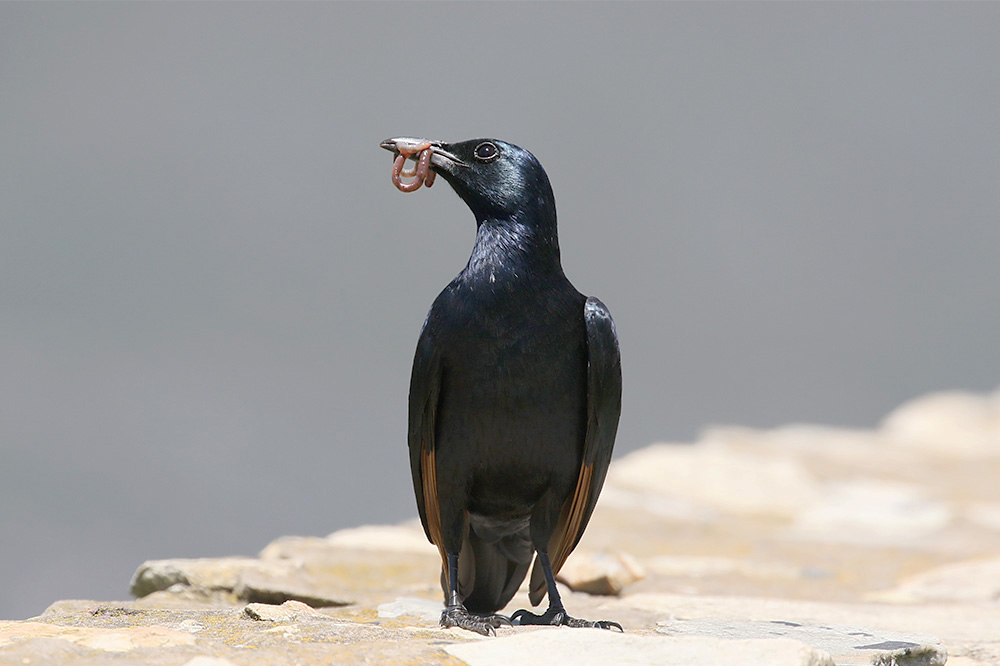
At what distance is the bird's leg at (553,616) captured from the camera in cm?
331

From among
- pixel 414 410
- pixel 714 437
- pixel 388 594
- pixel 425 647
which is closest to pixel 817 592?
pixel 388 594

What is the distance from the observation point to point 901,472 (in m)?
11.8

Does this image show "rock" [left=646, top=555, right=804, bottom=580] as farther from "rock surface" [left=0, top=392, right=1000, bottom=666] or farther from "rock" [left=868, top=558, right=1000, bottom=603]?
"rock" [left=868, top=558, right=1000, bottom=603]

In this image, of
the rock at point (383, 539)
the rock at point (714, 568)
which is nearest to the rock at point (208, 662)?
the rock at point (714, 568)

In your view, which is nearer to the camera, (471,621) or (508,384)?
(471,621)

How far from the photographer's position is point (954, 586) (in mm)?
5727

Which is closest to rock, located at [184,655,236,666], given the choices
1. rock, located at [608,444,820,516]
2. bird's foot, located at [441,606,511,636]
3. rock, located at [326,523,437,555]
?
bird's foot, located at [441,606,511,636]

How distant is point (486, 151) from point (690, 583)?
3.49 metres

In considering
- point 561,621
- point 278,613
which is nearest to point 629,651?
point 561,621

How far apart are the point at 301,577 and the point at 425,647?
2.73m

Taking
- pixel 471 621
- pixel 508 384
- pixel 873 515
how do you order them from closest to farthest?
1. pixel 471 621
2. pixel 508 384
3. pixel 873 515

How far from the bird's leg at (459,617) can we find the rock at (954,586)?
3.25 metres

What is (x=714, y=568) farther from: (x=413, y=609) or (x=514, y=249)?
(x=514, y=249)

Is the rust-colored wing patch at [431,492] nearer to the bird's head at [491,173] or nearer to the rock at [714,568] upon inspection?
the bird's head at [491,173]
